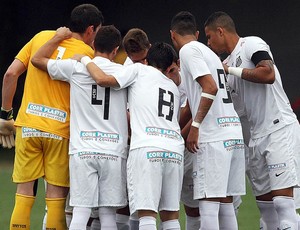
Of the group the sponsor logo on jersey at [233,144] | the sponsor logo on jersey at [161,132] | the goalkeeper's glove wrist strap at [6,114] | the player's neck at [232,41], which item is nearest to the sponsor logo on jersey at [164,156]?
the sponsor logo on jersey at [161,132]

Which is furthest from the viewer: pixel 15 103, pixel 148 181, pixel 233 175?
pixel 15 103

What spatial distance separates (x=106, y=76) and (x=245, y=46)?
48.6 inches

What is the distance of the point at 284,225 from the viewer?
23.3ft

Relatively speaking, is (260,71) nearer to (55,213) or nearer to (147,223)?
(147,223)

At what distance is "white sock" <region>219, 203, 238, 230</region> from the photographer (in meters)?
7.00

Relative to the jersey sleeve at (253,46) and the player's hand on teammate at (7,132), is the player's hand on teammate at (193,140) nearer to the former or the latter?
the jersey sleeve at (253,46)

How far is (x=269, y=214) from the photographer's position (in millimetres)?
7555

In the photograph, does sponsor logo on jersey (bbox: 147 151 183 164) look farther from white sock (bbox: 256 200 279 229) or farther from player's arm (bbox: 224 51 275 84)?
white sock (bbox: 256 200 279 229)

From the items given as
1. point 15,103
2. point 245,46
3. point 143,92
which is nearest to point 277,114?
point 245,46

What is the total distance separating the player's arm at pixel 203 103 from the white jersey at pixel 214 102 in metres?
0.11

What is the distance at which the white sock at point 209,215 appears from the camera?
22.4ft

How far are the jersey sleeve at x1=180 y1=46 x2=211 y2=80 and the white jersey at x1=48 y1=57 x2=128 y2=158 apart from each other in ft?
1.73

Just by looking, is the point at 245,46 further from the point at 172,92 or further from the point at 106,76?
the point at 106,76

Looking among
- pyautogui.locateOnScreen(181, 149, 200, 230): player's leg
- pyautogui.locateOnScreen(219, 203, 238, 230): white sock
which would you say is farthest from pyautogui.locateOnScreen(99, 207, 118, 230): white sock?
pyautogui.locateOnScreen(181, 149, 200, 230): player's leg
